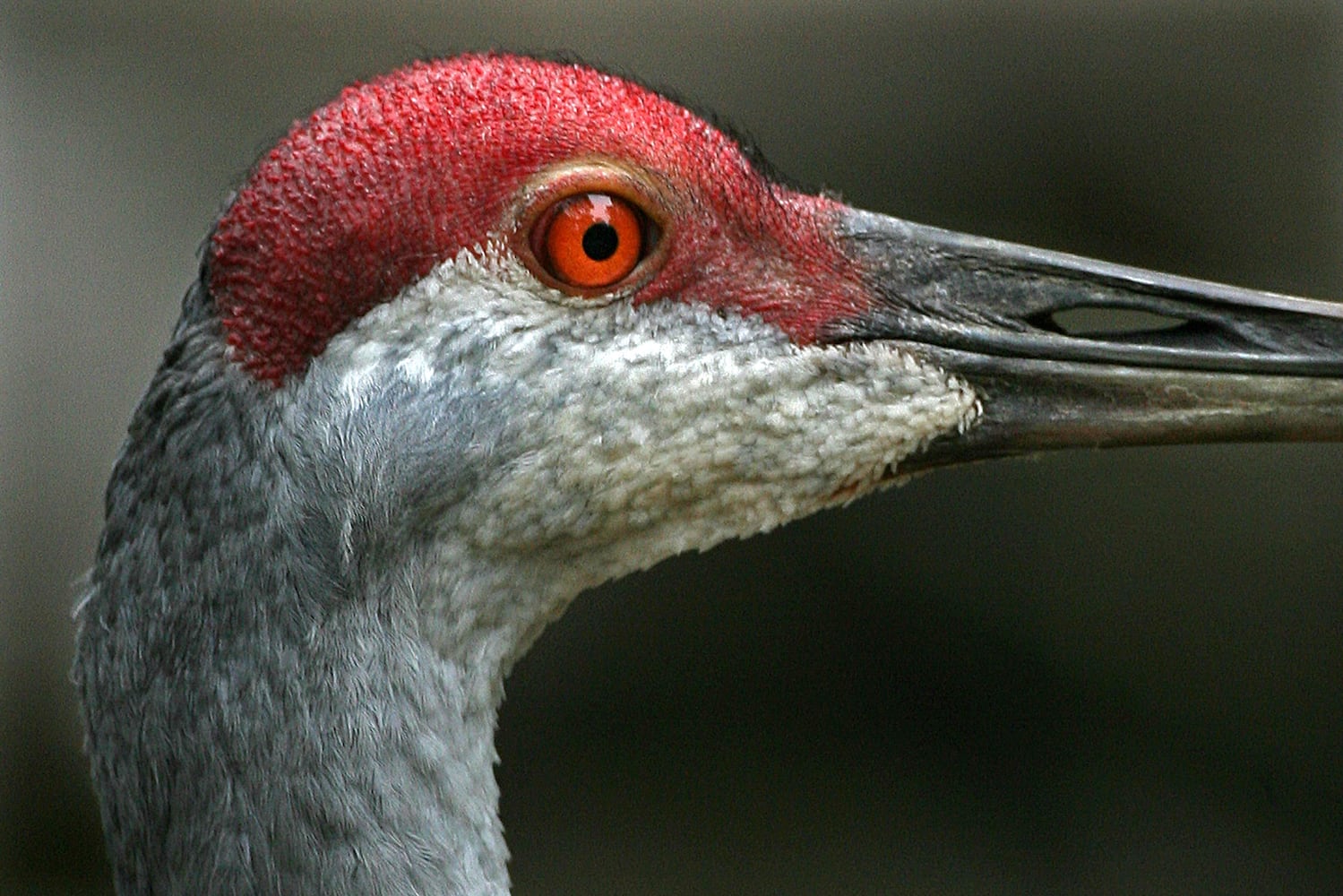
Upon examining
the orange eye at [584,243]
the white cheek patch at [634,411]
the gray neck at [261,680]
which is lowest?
the gray neck at [261,680]

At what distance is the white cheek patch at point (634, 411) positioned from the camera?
85.0 inches

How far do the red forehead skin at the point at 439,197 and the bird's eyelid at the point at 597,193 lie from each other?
0.01m

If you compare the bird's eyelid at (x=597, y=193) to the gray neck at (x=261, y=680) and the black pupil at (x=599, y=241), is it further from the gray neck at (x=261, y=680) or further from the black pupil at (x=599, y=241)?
the gray neck at (x=261, y=680)

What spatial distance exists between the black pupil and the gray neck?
21.1 inches

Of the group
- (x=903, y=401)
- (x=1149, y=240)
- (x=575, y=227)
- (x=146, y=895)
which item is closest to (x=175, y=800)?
(x=146, y=895)

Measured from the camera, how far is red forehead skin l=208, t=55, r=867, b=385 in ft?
7.05

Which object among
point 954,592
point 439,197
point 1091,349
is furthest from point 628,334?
point 954,592

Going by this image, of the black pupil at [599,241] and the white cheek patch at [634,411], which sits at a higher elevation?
the black pupil at [599,241]

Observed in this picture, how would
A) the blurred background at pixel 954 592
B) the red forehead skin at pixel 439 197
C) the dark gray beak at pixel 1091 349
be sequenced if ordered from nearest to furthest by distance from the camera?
the red forehead skin at pixel 439 197, the dark gray beak at pixel 1091 349, the blurred background at pixel 954 592

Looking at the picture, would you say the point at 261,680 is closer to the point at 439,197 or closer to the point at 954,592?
the point at 439,197

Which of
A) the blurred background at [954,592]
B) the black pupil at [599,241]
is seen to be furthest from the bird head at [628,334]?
the blurred background at [954,592]

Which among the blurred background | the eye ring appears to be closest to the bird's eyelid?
the eye ring

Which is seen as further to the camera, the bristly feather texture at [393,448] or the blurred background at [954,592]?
the blurred background at [954,592]

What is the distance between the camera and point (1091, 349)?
7.51 feet
